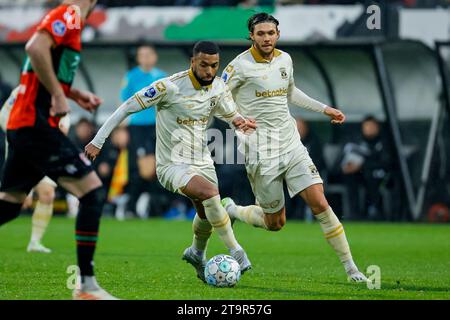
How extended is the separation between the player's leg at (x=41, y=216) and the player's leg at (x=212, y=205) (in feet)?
15.3

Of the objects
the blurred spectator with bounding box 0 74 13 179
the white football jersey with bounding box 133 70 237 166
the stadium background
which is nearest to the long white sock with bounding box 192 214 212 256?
the white football jersey with bounding box 133 70 237 166

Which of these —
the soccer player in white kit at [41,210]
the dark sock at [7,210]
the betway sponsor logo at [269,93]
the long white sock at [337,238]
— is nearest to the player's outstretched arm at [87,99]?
the dark sock at [7,210]

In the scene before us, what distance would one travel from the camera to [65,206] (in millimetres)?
23234

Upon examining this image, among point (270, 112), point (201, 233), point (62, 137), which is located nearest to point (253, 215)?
point (201, 233)

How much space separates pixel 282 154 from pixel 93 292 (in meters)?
3.41

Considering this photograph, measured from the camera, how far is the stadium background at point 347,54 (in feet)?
67.2

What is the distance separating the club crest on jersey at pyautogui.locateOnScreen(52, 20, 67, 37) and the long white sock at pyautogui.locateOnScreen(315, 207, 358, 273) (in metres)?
3.63

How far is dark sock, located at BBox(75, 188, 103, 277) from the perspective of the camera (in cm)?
788

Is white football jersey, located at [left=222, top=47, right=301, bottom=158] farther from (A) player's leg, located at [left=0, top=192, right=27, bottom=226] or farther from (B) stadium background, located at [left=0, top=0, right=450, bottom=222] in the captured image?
(B) stadium background, located at [left=0, top=0, right=450, bottom=222]

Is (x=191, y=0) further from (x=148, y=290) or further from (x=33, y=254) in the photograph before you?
(x=148, y=290)

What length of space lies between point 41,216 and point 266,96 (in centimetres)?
482

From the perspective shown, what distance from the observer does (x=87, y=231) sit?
790cm

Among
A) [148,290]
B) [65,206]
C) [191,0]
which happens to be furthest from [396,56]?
[148,290]

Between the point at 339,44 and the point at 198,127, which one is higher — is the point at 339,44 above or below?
above
